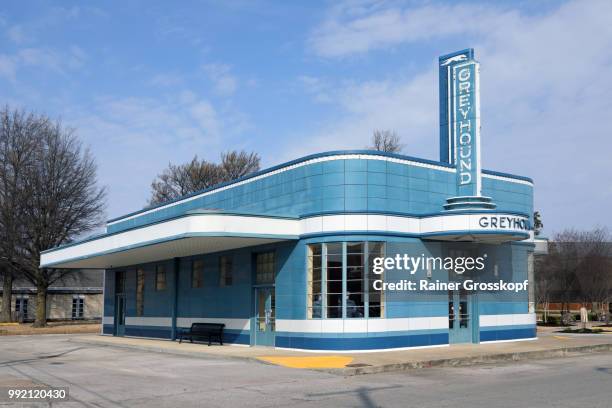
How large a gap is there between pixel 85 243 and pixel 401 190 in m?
15.6

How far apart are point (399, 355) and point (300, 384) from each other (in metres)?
5.69

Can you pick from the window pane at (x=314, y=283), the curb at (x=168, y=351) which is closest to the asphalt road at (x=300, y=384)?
the curb at (x=168, y=351)

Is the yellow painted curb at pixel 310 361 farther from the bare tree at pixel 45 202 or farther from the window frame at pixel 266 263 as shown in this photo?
the bare tree at pixel 45 202

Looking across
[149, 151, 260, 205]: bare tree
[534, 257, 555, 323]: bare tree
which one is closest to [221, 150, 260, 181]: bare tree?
[149, 151, 260, 205]: bare tree

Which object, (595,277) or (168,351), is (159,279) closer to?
(168,351)

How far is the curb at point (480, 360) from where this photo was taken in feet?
56.6

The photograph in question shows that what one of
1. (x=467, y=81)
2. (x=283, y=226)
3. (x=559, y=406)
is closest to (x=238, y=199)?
(x=283, y=226)

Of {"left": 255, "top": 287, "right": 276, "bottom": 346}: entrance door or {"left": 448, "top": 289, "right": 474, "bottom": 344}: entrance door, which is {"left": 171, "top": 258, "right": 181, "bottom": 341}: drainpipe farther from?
{"left": 448, "top": 289, "right": 474, "bottom": 344}: entrance door

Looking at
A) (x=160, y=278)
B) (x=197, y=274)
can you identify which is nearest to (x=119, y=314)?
Result: (x=160, y=278)

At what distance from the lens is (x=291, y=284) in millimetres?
23000

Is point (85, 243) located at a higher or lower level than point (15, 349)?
higher

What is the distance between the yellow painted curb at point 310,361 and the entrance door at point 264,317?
13.1 feet

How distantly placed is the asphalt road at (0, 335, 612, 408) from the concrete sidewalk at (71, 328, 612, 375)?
0.53 metres

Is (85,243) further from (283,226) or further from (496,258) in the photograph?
(496,258)
